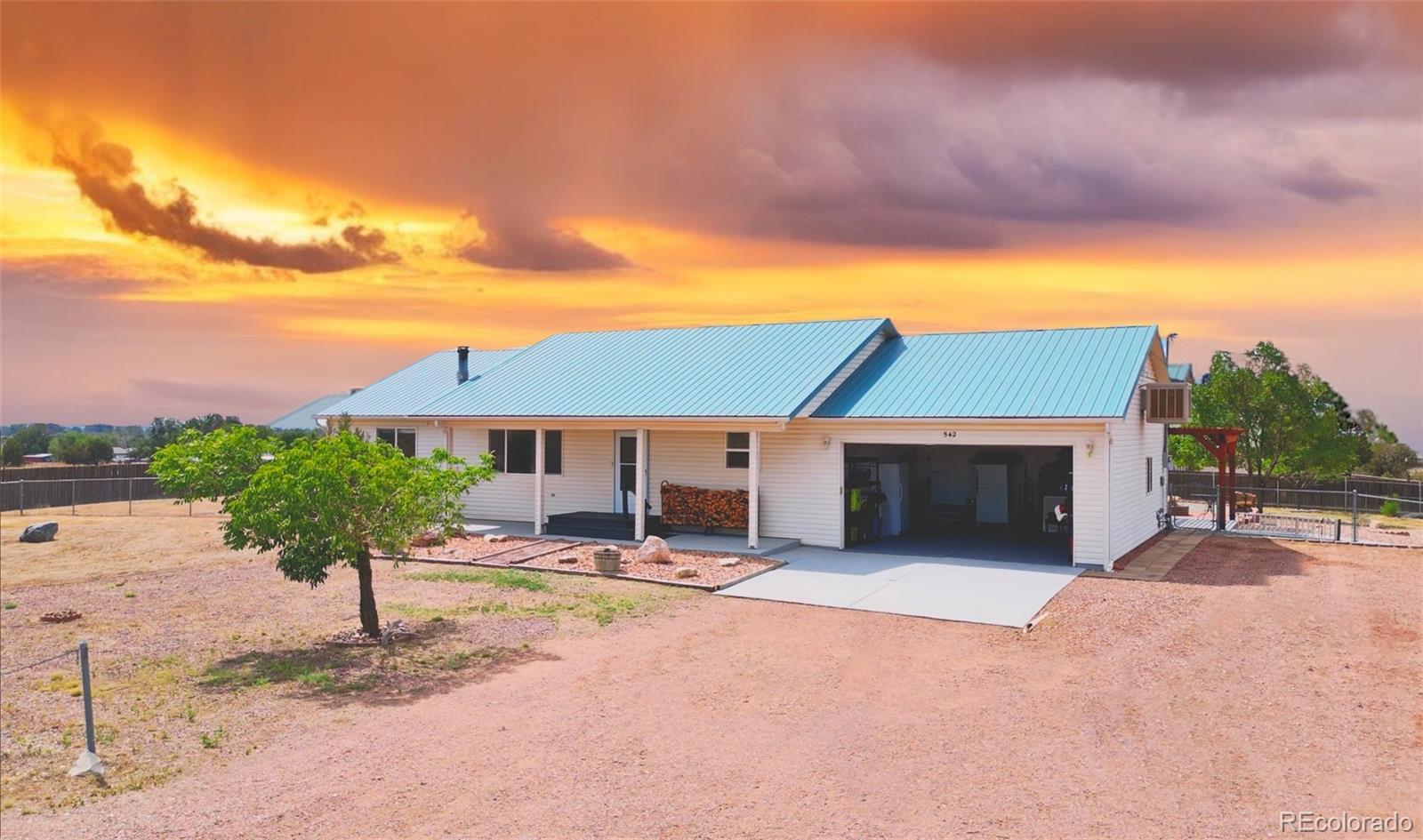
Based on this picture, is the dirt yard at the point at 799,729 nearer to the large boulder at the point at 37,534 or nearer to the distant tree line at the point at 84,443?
the large boulder at the point at 37,534

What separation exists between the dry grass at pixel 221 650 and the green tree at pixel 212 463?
6.80 ft

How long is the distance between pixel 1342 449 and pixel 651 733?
1232 inches

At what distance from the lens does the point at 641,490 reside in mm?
19375

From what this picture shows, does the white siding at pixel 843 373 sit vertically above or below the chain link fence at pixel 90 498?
above

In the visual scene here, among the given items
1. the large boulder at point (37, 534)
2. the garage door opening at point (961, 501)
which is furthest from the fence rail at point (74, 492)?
the garage door opening at point (961, 501)

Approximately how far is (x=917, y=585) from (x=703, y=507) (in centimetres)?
631

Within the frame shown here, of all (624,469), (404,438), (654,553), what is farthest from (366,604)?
(404,438)

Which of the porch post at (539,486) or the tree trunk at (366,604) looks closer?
the tree trunk at (366,604)

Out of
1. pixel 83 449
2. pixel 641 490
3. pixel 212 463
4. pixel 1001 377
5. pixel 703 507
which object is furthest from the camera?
pixel 83 449

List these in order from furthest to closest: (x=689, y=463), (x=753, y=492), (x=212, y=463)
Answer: (x=689, y=463) → (x=753, y=492) → (x=212, y=463)

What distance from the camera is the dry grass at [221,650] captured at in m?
8.48

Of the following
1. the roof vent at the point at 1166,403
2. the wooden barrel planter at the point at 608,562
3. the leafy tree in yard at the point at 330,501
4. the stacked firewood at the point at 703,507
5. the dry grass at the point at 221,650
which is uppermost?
the roof vent at the point at 1166,403

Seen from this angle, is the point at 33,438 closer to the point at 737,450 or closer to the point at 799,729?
the point at 737,450

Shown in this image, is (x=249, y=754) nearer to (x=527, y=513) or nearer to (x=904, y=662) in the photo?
(x=904, y=662)
